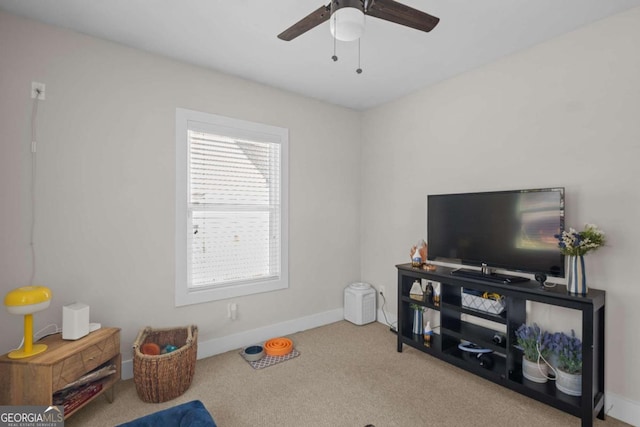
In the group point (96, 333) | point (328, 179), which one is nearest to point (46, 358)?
point (96, 333)

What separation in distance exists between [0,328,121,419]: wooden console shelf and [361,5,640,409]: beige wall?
289cm

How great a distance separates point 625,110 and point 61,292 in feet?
13.0

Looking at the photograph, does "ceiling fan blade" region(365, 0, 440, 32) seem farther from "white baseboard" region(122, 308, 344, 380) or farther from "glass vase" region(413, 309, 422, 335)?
"white baseboard" region(122, 308, 344, 380)

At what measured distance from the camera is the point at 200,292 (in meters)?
2.83

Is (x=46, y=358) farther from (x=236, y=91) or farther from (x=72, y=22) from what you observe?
(x=236, y=91)

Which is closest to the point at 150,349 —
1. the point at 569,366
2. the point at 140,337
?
the point at 140,337

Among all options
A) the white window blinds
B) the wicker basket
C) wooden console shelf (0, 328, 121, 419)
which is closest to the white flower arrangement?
the white window blinds

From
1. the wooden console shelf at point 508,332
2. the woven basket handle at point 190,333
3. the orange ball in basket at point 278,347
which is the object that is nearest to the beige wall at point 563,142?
the wooden console shelf at point 508,332

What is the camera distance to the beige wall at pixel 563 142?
79.4 inches

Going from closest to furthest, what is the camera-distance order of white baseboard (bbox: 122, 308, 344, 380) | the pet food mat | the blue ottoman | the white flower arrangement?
the blue ottoman → the white flower arrangement → the pet food mat → white baseboard (bbox: 122, 308, 344, 380)

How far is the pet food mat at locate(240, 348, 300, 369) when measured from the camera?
271 centimetres

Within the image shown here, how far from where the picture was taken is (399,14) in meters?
1.56

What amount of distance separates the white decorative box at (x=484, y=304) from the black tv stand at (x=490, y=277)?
165 mm

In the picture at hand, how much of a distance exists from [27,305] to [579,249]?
3.32 m
